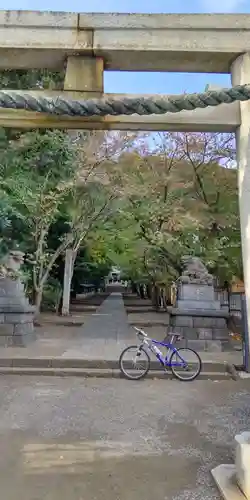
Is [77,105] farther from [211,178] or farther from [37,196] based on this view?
[211,178]

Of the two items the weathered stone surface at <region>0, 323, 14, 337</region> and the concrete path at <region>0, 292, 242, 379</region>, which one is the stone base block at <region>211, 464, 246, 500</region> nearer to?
the concrete path at <region>0, 292, 242, 379</region>

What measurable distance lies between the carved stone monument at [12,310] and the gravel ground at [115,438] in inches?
129

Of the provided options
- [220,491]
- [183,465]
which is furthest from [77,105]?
[183,465]

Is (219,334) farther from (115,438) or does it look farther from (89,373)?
(115,438)

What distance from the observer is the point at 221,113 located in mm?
3182

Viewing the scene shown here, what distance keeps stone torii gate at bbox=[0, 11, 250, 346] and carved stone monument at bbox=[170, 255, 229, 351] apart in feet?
27.7

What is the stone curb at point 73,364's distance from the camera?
9078 millimetres

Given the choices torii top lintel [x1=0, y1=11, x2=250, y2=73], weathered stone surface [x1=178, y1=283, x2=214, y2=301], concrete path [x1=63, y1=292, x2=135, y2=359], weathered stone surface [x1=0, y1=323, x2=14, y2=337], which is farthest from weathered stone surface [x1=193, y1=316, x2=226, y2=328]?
torii top lintel [x1=0, y1=11, x2=250, y2=73]

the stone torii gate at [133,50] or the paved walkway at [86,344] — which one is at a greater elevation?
the stone torii gate at [133,50]

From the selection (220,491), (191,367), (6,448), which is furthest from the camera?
(191,367)

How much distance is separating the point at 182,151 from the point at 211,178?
1.59m

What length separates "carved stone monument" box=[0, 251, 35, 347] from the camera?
11195mm

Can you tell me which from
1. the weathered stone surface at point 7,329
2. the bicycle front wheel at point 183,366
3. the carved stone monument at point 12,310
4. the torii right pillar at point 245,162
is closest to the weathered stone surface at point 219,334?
the bicycle front wheel at point 183,366

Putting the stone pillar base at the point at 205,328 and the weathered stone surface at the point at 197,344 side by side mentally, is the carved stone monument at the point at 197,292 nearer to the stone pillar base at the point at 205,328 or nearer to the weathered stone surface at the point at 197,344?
the stone pillar base at the point at 205,328
